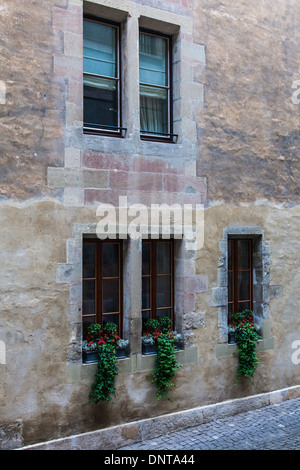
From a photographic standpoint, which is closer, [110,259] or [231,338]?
[110,259]

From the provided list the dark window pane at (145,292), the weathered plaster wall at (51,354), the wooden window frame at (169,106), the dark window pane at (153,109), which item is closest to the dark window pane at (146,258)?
the dark window pane at (145,292)

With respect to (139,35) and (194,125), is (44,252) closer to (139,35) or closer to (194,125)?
(194,125)

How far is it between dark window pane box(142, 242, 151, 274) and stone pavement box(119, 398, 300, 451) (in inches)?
78.6

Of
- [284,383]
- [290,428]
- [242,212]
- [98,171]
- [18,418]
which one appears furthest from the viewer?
[284,383]

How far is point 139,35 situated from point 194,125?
1305 mm

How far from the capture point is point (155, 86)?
19.7 feet

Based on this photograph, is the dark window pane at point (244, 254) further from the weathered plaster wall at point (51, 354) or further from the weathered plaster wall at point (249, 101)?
the weathered plaster wall at point (51, 354)

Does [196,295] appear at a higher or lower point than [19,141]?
lower

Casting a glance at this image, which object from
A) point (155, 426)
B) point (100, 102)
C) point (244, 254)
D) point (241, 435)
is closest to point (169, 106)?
point (100, 102)

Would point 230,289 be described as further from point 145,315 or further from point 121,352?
point 121,352

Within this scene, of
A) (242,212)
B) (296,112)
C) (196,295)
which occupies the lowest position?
(196,295)

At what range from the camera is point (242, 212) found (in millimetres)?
6461

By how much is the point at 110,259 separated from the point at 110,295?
43 cm

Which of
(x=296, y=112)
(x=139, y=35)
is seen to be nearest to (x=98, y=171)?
(x=139, y=35)
